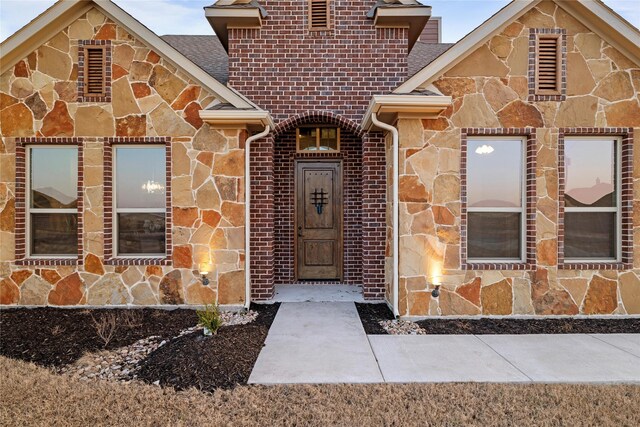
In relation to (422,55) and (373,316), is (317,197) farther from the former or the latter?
(422,55)

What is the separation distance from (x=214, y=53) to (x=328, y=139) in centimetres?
371

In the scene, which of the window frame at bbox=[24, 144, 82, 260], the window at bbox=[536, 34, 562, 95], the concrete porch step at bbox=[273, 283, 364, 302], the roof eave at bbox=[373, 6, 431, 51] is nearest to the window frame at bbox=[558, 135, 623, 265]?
the window at bbox=[536, 34, 562, 95]

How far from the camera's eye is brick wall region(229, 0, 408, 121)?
6.23m

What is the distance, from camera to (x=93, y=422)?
2713mm

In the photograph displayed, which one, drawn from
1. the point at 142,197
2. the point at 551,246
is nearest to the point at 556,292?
the point at 551,246

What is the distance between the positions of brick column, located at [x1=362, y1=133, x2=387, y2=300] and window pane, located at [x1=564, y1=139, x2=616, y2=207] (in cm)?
280

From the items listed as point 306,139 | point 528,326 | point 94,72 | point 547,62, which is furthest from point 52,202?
point 547,62

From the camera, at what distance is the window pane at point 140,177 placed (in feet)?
18.6

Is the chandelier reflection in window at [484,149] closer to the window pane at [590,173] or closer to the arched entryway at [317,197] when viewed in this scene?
the window pane at [590,173]

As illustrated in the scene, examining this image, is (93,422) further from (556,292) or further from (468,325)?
(556,292)

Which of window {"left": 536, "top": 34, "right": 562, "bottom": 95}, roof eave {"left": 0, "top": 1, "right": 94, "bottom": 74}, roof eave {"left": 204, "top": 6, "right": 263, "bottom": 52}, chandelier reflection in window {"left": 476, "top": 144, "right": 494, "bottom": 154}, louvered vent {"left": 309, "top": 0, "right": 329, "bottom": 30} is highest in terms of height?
louvered vent {"left": 309, "top": 0, "right": 329, "bottom": 30}

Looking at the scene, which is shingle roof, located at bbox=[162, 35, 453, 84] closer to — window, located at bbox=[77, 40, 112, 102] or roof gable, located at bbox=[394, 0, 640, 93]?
window, located at bbox=[77, 40, 112, 102]

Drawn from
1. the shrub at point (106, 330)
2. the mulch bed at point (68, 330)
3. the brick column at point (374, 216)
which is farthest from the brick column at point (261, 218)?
the shrub at point (106, 330)

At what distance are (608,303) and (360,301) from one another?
3.72 metres
